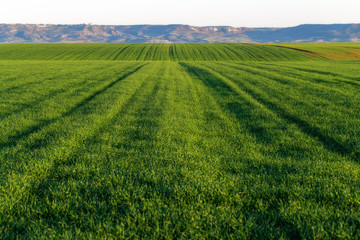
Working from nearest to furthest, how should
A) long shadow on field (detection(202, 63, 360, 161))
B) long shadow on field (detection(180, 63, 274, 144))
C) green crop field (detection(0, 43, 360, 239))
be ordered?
green crop field (detection(0, 43, 360, 239)) < long shadow on field (detection(202, 63, 360, 161)) < long shadow on field (detection(180, 63, 274, 144))

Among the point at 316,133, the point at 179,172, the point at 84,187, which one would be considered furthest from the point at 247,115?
the point at 84,187

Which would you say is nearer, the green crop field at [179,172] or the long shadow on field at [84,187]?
the green crop field at [179,172]

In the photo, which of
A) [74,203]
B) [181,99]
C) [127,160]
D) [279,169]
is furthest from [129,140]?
[181,99]

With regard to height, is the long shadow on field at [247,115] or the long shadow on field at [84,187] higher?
the long shadow on field at [247,115]

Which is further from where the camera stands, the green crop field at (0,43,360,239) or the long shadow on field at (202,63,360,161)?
the long shadow on field at (202,63,360,161)

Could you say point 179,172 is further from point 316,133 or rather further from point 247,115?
point 247,115

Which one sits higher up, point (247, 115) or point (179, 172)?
point (247, 115)

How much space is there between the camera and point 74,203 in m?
3.42

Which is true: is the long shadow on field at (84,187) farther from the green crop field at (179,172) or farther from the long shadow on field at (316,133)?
the long shadow on field at (316,133)

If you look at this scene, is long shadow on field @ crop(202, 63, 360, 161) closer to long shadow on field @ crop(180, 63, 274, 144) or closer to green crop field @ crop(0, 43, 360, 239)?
green crop field @ crop(0, 43, 360, 239)

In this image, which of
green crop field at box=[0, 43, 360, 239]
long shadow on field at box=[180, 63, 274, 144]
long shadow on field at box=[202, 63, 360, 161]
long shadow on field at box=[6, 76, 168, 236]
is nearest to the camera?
green crop field at box=[0, 43, 360, 239]

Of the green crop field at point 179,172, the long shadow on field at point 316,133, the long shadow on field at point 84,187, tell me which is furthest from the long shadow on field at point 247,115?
the long shadow on field at point 84,187

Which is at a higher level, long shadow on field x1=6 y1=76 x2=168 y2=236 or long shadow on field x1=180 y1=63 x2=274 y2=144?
long shadow on field x1=180 y1=63 x2=274 y2=144

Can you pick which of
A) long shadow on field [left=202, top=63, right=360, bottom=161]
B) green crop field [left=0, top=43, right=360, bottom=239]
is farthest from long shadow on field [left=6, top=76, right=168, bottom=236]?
long shadow on field [left=202, top=63, right=360, bottom=161]
